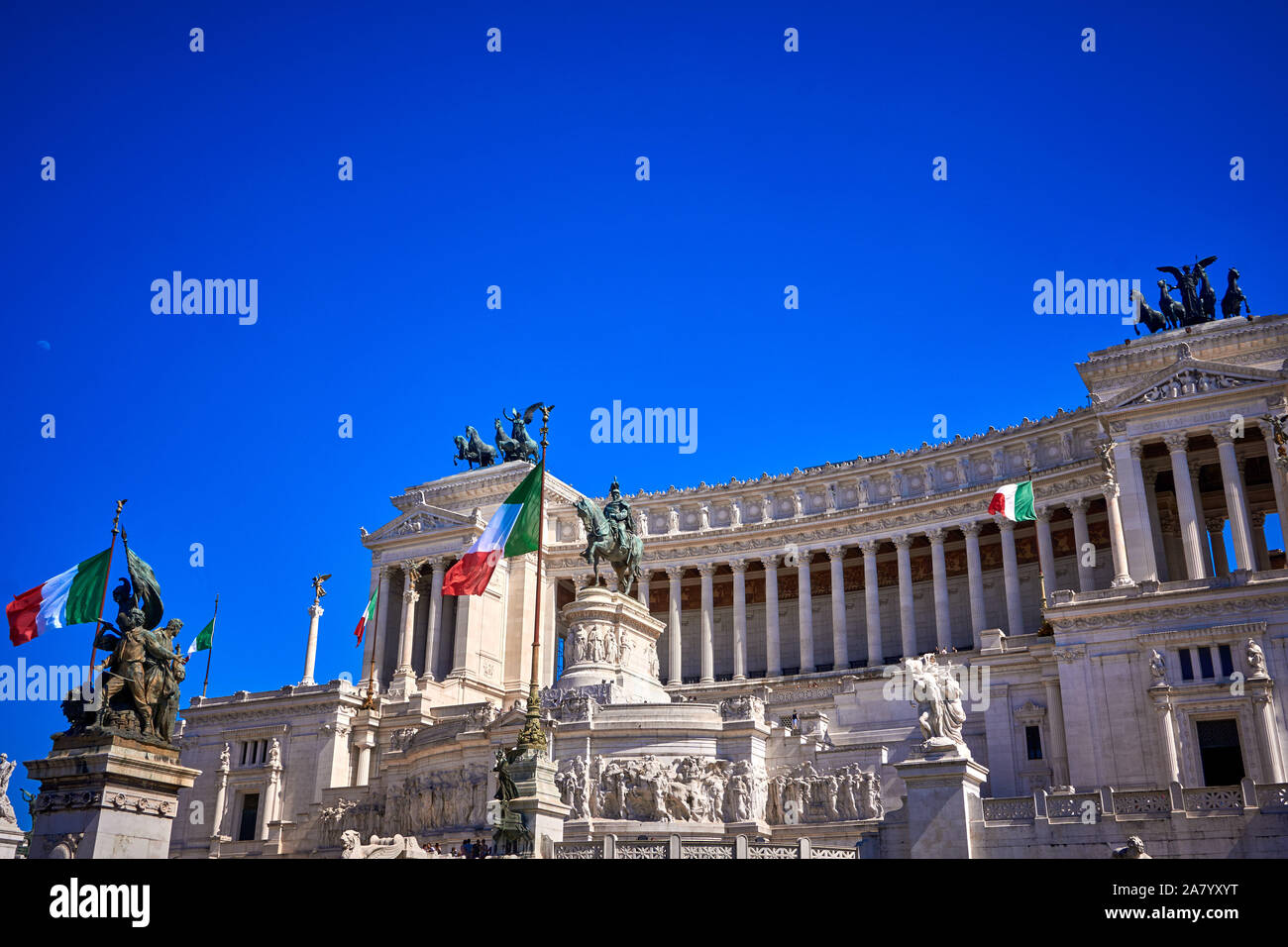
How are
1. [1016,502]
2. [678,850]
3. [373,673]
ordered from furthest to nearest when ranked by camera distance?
[373,673] → [1016,502] → [678,850]

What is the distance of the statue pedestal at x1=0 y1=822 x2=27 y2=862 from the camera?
35.2 m

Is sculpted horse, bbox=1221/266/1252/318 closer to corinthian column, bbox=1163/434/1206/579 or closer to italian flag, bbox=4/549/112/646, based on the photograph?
corinthian column, bbox=1163/434/1206/579

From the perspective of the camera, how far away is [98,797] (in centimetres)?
2173

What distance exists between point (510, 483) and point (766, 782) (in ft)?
135

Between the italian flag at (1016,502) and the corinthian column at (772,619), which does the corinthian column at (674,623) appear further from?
the italian flag at (1016,502)

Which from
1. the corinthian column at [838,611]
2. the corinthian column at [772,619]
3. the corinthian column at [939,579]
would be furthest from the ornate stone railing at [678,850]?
the corinthian column at [772,619]

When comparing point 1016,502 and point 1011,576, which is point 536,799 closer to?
point 1016,502

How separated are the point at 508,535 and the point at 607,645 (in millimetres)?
13020

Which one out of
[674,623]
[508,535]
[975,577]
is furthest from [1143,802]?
[674,623]

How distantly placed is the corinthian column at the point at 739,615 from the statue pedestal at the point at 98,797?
54.9 m
